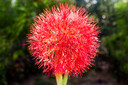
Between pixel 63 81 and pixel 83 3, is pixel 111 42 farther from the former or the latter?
pixel 63 81

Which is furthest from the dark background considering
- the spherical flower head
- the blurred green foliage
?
the spherical flower head

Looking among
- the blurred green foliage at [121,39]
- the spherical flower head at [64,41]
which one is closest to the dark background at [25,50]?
the blurred green foliage at [121,39]

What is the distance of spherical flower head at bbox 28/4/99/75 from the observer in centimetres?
70

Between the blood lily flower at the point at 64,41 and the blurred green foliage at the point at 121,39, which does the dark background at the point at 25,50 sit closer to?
the blurred green foliage at the point at 121,39

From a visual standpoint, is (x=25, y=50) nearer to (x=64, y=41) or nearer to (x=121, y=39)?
(x=64, y=41)

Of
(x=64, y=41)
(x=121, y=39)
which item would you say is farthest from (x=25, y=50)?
(x=121, y=39)

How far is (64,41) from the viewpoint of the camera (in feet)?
2.34

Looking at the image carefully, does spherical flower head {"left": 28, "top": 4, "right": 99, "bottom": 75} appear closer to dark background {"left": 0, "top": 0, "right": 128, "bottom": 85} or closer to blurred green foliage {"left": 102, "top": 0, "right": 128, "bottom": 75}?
dark background {"left": 0, "top": 0, "right": 128, "bottom": 85}

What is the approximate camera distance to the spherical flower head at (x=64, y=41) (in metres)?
0.70

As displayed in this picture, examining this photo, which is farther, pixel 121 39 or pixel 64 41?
pixel 121 39

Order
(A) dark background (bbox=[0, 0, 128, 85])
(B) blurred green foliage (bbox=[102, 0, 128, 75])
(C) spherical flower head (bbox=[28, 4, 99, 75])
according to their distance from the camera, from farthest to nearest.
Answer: (B) blurred green foliage (bbox=[102, 0, 128, 75]) < (A) dark background (bbox=[0, 0, 128, 85]) < (C) spherical flower head (bbox=[28, 4, 99, 75])

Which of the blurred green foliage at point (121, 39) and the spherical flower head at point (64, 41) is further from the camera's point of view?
the blurred green foliage at point (121, 39)

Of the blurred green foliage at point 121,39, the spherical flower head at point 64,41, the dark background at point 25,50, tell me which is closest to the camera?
the spherical flower head at point 64,41

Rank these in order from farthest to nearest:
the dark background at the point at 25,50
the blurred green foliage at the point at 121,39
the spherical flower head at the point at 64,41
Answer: the blurred green foliage at the point at 121,39 < the dark background at the point at 25,50 < the spherical flower head at the point at 64,41
